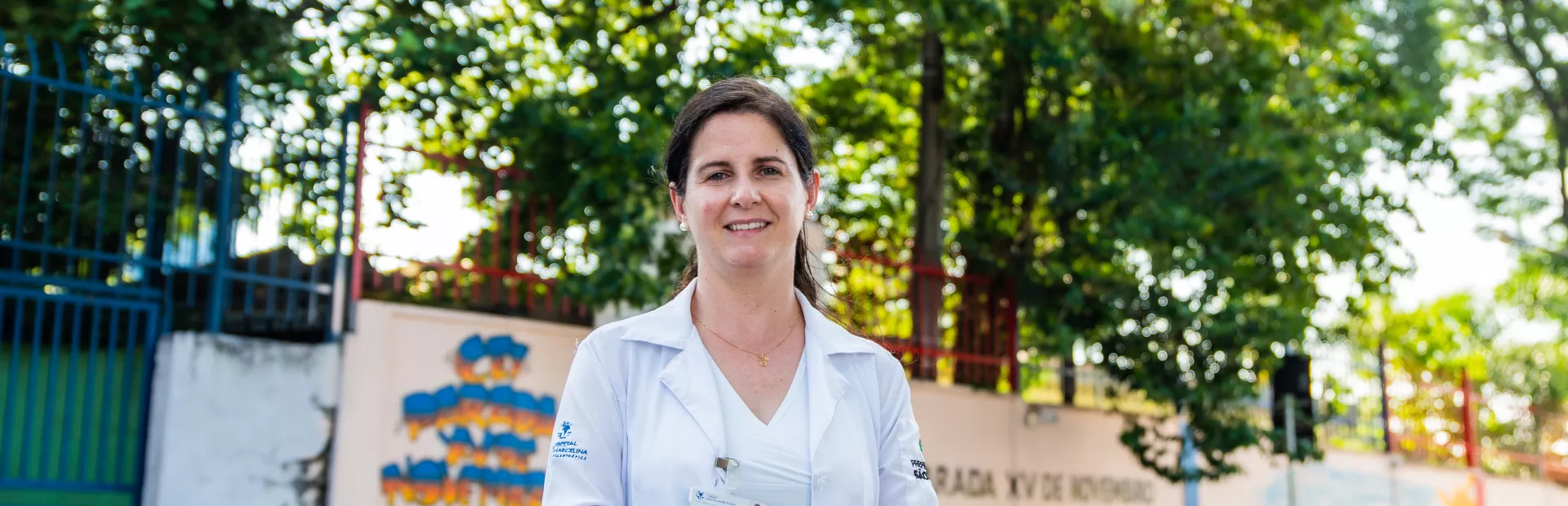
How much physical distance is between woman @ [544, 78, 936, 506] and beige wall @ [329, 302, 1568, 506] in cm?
490

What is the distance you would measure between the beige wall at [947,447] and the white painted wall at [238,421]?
0.41ft

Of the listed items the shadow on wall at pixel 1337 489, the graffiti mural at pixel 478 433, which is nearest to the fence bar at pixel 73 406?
the graffiti mural at pixel 478 433

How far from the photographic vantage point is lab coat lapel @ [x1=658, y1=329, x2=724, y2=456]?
7.02ft

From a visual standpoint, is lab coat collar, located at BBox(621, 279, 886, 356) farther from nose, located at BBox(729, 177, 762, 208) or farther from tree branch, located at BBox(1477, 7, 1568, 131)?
tree branch, located at BBox(1477, 7, 1568, 131)

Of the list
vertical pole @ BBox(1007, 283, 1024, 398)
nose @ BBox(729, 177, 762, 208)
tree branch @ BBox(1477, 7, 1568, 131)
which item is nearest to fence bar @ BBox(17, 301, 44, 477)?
nose @ BBox(729, 177, 762, 208)

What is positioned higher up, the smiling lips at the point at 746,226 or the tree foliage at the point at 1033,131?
the tree foliage at the point at 1033,131

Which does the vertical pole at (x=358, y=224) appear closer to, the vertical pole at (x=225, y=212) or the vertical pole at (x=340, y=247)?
the vertical pole at (x=340, y=247)

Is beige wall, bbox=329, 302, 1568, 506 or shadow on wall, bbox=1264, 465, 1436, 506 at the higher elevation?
beige wall, bbox=329, 302, 1568, 506

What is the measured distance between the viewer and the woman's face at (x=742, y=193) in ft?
7.29

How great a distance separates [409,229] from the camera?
7.15 metres

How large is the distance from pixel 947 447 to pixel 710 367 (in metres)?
7.78

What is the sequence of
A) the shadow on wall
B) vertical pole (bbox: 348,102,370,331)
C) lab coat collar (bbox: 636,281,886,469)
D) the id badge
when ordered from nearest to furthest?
1. the id badge
2. lab coat collar (bbox: 636,281,886,469)
3. vertical pole (bbox: 348,102,370,331)
4. the shadow on wall

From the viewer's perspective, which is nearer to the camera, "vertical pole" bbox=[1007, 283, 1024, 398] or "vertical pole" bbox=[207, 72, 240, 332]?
"vertical pole" bbox=[207, 72, 240, 332]

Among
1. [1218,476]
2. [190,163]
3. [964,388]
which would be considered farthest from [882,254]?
[190,163]
